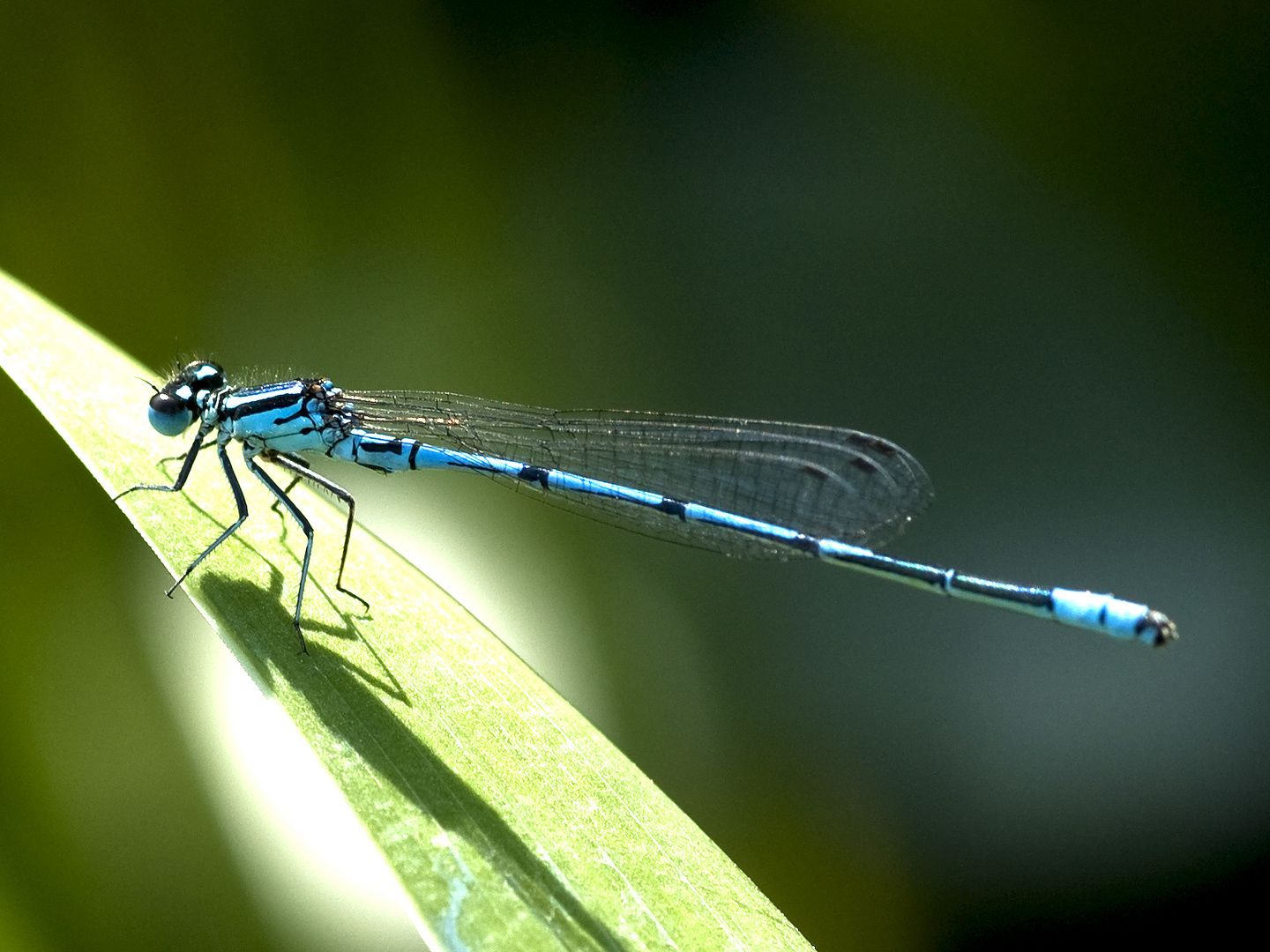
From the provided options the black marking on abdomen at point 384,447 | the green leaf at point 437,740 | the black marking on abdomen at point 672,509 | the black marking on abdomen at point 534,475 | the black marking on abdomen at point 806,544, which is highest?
the black marking on abdomen at point 806,544

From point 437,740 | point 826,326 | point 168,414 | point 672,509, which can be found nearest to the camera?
point 437,740

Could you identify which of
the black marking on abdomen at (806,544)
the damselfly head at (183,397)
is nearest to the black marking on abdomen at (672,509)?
the black marking on abdomen at (806,544)

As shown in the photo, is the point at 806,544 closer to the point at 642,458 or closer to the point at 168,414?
the point at 642,458

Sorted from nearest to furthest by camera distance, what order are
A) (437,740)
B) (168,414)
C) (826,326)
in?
1. (437,740)
2. (168,414)
3. (826,326)

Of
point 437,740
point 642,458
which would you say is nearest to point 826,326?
point 642,458

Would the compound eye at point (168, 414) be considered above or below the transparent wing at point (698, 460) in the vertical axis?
below

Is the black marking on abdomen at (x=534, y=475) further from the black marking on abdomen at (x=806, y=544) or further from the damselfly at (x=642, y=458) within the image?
the black marking on abdomen at (x=806, y=544)
